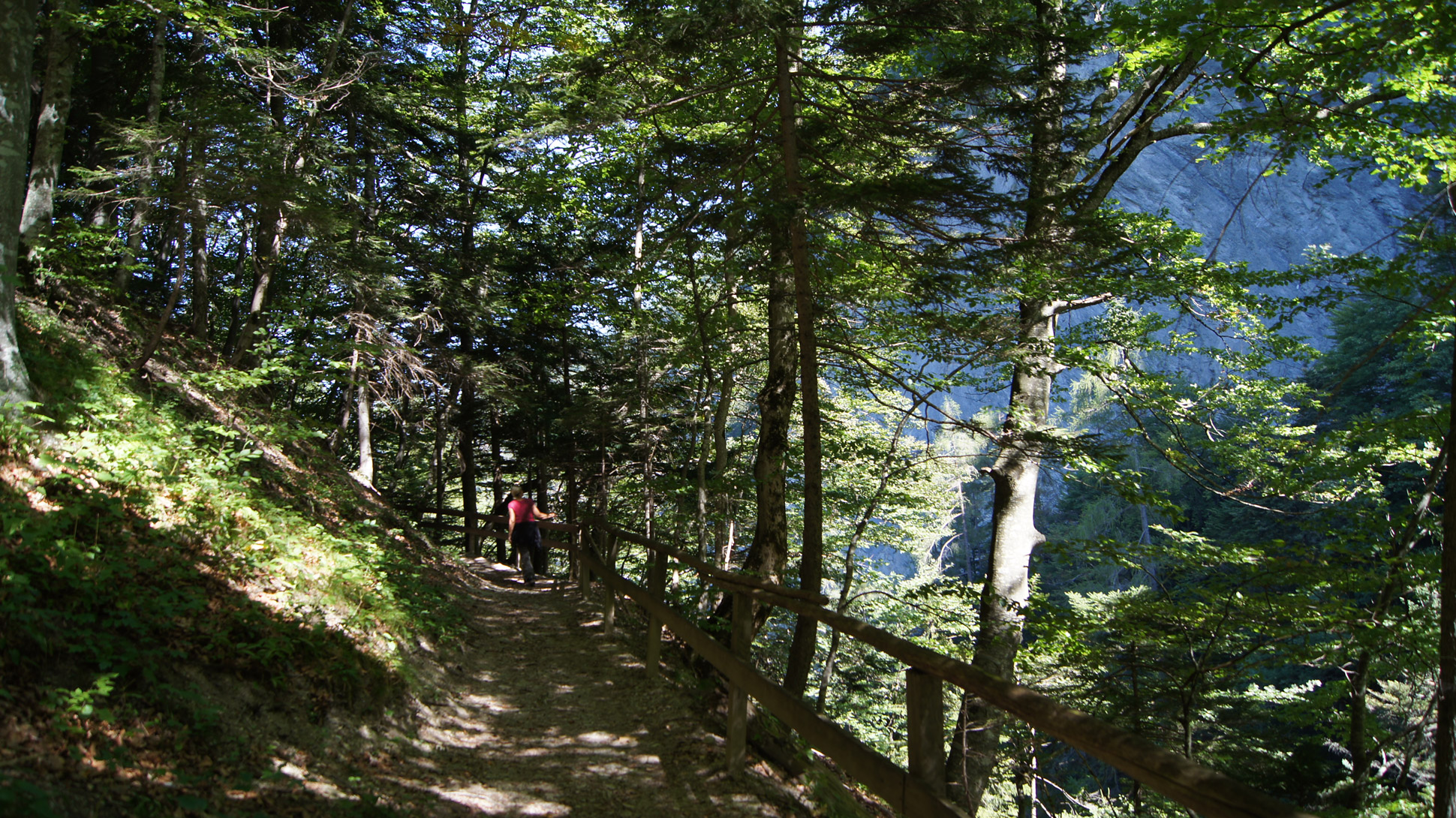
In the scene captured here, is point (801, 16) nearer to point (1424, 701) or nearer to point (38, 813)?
point (38, 813)

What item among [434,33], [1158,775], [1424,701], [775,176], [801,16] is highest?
[434,33]

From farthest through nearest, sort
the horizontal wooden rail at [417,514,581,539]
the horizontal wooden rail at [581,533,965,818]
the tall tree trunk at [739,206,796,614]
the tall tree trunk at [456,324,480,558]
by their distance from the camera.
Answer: the tall tree trunk at [456,324,480,558] → the horizontal wooden rail at [417,514,581,539] → the tall tree trunk at [739,206,796,614] → the horizontal wooden rail at [581,533,965,818]

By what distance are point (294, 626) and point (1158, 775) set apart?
4.68 m

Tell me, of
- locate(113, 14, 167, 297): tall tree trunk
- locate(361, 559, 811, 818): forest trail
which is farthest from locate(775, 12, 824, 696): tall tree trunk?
locate(113, 14, 167, 297): tall tree trunk

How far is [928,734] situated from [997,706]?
43 centimetres

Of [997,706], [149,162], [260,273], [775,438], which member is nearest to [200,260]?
[260,273]

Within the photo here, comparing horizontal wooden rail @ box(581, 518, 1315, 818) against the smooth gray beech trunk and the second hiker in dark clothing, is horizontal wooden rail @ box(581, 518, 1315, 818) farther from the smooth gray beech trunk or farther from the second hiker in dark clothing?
the second hiker in dark clothing

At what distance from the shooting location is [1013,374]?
30.3 ft

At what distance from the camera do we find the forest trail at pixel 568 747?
14.8 ft

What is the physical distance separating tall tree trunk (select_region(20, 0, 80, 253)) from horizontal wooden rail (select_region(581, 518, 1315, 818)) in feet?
25.0

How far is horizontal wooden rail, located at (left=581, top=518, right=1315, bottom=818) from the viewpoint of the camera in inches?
76.9

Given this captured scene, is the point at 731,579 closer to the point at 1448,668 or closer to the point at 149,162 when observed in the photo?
the point at 1448,668

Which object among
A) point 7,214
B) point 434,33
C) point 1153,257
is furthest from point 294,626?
point 434,33

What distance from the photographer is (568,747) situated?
5.47 m
